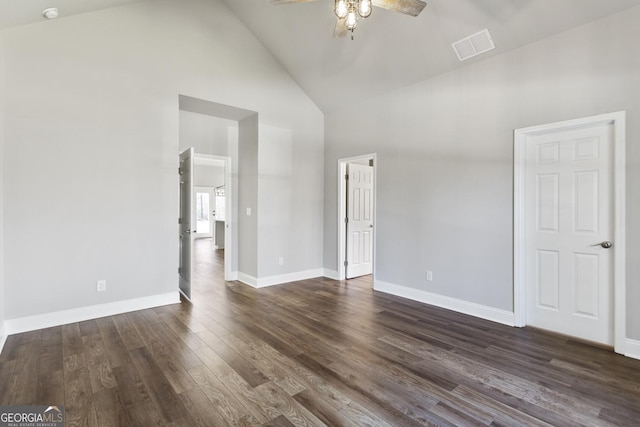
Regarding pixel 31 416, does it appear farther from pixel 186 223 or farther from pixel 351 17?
pixel 351 17

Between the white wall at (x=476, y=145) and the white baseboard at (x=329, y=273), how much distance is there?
3.24ft

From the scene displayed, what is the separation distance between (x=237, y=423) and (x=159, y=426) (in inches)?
17.9

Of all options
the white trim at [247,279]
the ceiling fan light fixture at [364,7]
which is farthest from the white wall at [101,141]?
the ceiling fan light fixture at [364,7]

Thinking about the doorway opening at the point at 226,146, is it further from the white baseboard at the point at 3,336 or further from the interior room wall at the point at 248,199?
the white baseboard at the point at 3,336

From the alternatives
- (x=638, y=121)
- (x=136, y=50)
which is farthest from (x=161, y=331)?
(x=638, y=121)

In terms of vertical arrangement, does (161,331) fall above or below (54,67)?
below

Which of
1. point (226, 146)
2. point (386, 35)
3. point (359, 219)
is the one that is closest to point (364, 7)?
point (386, 35)

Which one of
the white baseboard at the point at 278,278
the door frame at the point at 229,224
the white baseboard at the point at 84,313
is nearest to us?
the white baseboard at the point at 84,313

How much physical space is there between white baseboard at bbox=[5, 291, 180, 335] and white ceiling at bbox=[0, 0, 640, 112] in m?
2.92

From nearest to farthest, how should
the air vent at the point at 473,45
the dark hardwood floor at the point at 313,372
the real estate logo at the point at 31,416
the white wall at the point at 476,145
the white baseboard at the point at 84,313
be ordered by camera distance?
the real estate logo at the point at 31,416 → the dark hardwood floor at the point at 313,372 → the white wall at the point at 476,145 → the white baseboard at the point at 84,313 → the air vent at the point at 473,45

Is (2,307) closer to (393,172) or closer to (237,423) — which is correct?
(237,423)

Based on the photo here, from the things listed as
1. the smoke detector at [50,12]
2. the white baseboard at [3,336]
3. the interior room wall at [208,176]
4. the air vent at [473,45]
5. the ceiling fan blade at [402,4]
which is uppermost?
the smoke detector at [50,12]

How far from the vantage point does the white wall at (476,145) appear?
9.11ft

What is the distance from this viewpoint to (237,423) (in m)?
1.88
